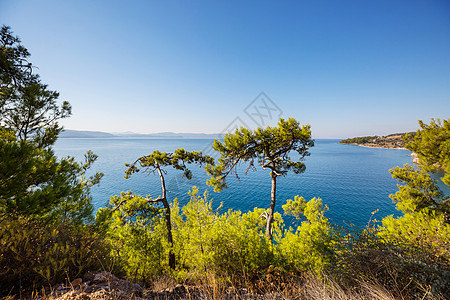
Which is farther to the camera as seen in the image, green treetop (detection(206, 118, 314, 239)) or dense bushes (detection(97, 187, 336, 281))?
green treetop (detection(206, 118, 314, 239))

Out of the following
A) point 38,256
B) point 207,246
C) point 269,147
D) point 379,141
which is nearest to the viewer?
point 38,256

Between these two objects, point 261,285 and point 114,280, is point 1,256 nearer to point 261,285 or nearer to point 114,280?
point 114,280

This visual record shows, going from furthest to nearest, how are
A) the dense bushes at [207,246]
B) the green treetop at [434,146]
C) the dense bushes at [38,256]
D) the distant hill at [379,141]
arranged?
the distant hill at [379,141] → the green treetop at [434,146] → the dense bushes at [207,246] → the dense bushes at [38,256]

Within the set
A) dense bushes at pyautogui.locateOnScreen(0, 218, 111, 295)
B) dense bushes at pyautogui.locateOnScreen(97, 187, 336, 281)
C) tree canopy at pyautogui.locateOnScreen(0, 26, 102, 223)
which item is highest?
tree canopy at pyautogui.locateOnScreen(0, 26, 102, 223)

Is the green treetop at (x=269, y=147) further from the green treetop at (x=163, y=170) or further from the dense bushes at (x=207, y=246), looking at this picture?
the dense bushes at (x=207, y=246)

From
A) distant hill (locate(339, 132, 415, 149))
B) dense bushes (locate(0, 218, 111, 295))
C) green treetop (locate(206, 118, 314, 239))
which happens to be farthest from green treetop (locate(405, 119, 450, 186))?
distant hill (locate(339, 132, 415, 149))

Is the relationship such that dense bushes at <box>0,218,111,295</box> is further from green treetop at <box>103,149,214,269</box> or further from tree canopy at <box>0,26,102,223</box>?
green treetop at <box>103,149,214,269</box>

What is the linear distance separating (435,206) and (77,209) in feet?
61.5

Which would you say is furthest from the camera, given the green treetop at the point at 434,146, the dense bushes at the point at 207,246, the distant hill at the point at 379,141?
the distant hill at the point at 379,141

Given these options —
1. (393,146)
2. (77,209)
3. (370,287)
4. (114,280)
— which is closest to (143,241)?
(77,209)

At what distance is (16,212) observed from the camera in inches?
149

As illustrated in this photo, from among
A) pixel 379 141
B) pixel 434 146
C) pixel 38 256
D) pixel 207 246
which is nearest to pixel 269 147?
pixel 207 246

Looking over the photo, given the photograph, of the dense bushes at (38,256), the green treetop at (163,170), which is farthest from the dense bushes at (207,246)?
the dense bushes at (38,256)

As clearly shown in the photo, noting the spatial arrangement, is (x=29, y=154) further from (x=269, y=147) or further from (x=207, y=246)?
(x=269, y=147)
